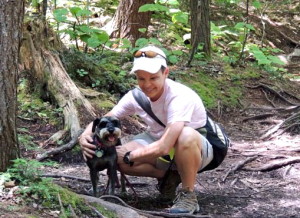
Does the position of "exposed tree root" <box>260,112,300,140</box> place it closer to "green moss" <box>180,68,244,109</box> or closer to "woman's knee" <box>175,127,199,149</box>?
"green moss" <box>180,68,244,109</box>

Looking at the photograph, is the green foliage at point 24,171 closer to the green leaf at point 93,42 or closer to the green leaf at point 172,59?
the green leaf at point 93,42

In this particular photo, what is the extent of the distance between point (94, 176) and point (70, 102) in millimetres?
2755

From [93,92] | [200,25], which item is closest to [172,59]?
[200,25]

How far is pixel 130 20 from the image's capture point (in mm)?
10523

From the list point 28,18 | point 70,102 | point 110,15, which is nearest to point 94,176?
point 70,102

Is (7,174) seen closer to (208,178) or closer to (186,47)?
→ (208,178)

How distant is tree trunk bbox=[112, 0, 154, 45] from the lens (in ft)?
34.1

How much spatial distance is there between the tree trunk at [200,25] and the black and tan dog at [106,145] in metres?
6.65

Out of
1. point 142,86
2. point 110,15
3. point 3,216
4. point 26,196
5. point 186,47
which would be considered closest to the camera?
point 3,216

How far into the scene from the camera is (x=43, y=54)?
6863 millimetres

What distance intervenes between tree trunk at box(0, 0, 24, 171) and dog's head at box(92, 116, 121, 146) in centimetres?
70

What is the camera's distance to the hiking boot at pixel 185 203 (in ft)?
12.5

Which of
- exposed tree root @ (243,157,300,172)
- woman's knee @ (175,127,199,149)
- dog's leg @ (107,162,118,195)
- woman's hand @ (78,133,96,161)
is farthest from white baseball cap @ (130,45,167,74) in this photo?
exposed tree root @ (243,157,300,172)

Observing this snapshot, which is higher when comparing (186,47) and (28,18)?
(28,18)
